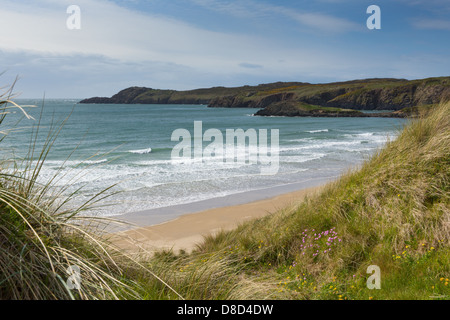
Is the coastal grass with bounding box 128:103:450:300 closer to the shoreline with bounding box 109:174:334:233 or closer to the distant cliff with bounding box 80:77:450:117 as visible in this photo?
the shoreline with bounding box 109:174:334:233

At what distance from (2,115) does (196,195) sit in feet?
35.8

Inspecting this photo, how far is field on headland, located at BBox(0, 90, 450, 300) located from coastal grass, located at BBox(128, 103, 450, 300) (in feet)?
0.06

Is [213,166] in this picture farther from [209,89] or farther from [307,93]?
[209,89]

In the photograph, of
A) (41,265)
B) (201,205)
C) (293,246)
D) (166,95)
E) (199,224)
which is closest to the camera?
(41,265)

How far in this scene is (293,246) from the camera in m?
5.66

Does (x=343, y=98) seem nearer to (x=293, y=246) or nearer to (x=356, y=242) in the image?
(x=293, y=246)

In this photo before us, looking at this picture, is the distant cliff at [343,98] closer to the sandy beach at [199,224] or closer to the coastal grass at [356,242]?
the sandy beach at [199,224]

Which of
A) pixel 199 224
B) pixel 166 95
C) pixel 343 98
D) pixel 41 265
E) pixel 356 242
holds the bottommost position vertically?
pixel 199 224

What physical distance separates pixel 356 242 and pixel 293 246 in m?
1.00

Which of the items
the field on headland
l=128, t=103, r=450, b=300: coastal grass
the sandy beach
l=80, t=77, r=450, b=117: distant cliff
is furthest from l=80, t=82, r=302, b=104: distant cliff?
the field on headland

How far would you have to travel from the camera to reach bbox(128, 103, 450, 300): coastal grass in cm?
387

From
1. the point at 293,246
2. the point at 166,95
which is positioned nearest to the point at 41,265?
the point at 293,246
